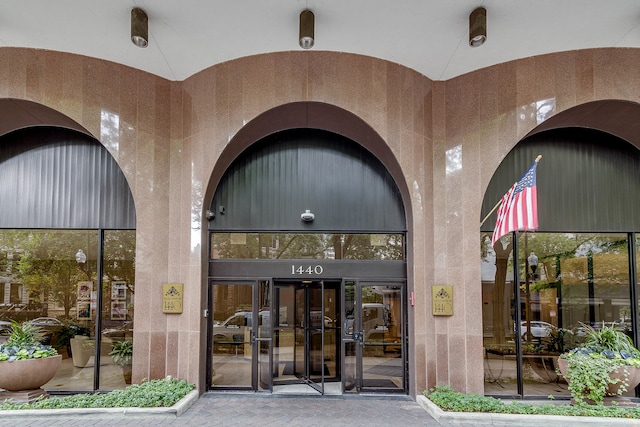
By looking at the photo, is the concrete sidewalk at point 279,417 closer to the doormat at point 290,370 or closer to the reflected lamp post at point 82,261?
the doormat at point 290,370

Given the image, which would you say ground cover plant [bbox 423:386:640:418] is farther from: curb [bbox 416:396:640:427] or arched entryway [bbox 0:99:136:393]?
arched entryway [bbox 0:99:136:393]

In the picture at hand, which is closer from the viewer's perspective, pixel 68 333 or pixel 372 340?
pixel 372 340

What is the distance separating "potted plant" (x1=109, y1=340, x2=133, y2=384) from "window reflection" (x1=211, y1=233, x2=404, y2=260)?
2529 millimetres

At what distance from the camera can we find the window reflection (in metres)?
9.79

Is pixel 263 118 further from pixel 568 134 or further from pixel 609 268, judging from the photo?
pixel 609 268

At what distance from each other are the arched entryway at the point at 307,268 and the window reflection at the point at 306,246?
0.07 feet

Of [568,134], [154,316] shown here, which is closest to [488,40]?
[568,134]

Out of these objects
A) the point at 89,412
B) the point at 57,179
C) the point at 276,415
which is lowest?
the point at 276,415

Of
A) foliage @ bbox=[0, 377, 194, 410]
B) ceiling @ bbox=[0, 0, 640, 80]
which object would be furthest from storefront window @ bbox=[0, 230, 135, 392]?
ceiling @ bbox=[0, 0, 640, 80]

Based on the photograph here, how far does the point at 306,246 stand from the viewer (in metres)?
9.84

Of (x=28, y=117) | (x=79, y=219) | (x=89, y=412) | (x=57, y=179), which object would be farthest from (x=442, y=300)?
(x=28, y=117)

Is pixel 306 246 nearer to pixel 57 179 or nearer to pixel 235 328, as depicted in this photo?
pixel 235 328

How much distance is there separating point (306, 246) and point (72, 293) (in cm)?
530

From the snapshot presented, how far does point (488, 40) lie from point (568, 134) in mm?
3012
